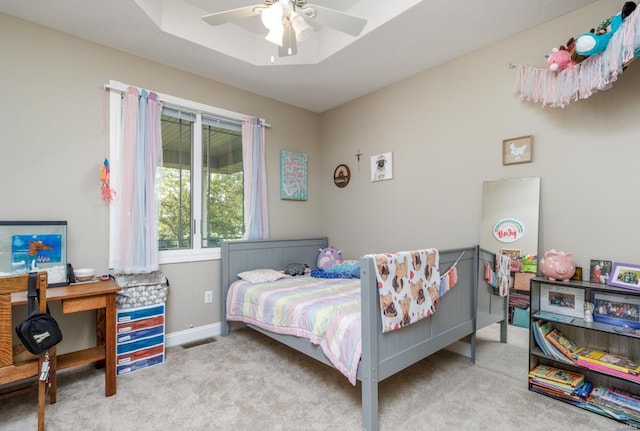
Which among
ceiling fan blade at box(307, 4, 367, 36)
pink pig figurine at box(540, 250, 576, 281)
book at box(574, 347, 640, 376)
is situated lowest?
book at box(574, 347, 640, 376)

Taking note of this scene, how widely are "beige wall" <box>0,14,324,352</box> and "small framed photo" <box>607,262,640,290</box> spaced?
330 centimetres

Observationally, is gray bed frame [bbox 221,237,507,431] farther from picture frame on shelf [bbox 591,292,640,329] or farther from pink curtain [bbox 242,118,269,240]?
picture frame on shelf [bbox 591,292,640,329]

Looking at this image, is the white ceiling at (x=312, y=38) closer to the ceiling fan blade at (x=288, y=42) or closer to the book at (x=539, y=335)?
the ceiling fan blade at (x=288, y=42)

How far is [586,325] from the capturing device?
6.55ft

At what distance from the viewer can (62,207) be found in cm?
245

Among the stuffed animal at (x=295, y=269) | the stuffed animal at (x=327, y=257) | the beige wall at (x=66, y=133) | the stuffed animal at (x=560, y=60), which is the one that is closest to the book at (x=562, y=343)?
the stuffed animal at (x=560, y=60)

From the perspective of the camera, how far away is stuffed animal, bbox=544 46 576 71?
2053 millimetres

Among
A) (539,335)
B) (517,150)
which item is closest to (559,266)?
(539,335)

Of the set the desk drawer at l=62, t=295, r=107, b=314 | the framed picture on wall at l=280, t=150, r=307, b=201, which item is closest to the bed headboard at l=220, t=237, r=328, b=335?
the framed picture on wall at l=280, t=150, r=307, b=201

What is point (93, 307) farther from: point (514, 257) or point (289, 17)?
point (514, 257)

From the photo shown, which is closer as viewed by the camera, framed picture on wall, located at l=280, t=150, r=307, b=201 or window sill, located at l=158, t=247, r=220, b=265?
window sill, located at l=158, t=247, r=220, b=265

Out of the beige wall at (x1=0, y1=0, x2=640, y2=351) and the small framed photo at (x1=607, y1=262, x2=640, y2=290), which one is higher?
the beige wall at (x1=0, y1=0, x2=640, y2=351)

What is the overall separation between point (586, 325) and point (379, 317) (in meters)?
1.35

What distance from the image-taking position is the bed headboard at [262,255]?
3.24m
